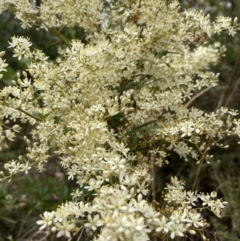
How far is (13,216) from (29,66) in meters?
1.16

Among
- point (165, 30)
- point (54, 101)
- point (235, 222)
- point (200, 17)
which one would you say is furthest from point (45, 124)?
point (235, 222)

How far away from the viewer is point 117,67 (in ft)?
4.30

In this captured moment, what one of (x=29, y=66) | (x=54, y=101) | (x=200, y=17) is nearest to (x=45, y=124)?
(x=54, y=101)

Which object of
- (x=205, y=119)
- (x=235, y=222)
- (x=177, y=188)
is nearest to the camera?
(x=177, y=188)

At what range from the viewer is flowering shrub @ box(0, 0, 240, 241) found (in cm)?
106

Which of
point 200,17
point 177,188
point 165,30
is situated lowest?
point 177,188

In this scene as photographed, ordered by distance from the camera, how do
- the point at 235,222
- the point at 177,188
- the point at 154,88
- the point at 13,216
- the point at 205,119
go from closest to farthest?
Answer: the point at 177,188 → the point at 205,119 → the point at 154,88 → the point at 235,222 → the point at 13,216

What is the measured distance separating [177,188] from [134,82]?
1.12ft

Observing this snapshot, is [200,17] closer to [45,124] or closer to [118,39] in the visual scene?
[118,39]

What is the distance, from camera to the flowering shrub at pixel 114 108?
1063 mm

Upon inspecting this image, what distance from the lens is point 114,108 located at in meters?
1.20

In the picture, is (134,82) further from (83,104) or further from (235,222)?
(235,222)

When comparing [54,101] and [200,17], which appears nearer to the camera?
[54,101]

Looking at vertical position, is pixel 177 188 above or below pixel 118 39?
below
